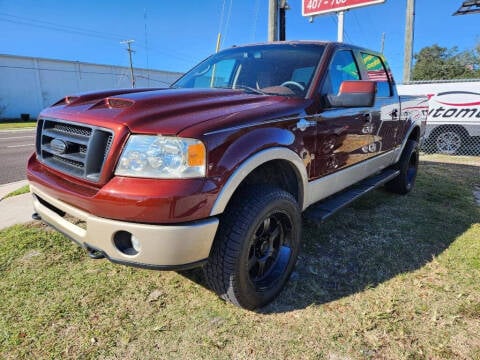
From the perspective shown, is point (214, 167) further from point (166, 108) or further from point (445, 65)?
point (445, 65)

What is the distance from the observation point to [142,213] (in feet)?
5.76

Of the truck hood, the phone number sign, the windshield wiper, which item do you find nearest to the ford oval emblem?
the truck hood

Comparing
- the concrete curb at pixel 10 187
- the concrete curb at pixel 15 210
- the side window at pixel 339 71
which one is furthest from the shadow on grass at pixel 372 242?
the concrete curb at pixel 10 187

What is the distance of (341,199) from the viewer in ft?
10.6

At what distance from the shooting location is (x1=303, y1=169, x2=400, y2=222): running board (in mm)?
2803

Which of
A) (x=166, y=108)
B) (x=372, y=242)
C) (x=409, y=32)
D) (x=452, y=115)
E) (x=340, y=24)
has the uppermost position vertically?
(x=409, y=32)

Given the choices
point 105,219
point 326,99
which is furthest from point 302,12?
point 105,219

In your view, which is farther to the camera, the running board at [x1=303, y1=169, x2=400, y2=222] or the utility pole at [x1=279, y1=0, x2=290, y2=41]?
the utility pole at [x1=279, y1=0, x2=290, y2=41]

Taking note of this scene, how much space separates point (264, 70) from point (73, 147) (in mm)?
1738

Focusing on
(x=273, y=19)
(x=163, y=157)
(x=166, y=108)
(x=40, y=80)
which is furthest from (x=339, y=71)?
(x=40, y=80)

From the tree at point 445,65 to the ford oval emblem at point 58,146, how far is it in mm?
39621

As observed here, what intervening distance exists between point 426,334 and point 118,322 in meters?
1.89

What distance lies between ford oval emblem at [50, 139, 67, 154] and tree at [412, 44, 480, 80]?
130 ft

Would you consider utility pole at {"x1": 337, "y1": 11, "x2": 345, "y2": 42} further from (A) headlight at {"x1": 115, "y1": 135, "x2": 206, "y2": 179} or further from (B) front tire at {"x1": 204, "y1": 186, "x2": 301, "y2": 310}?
(A) headlight at {"x1": 115, "y1": 135, "x2": 206, "y2": 179}
